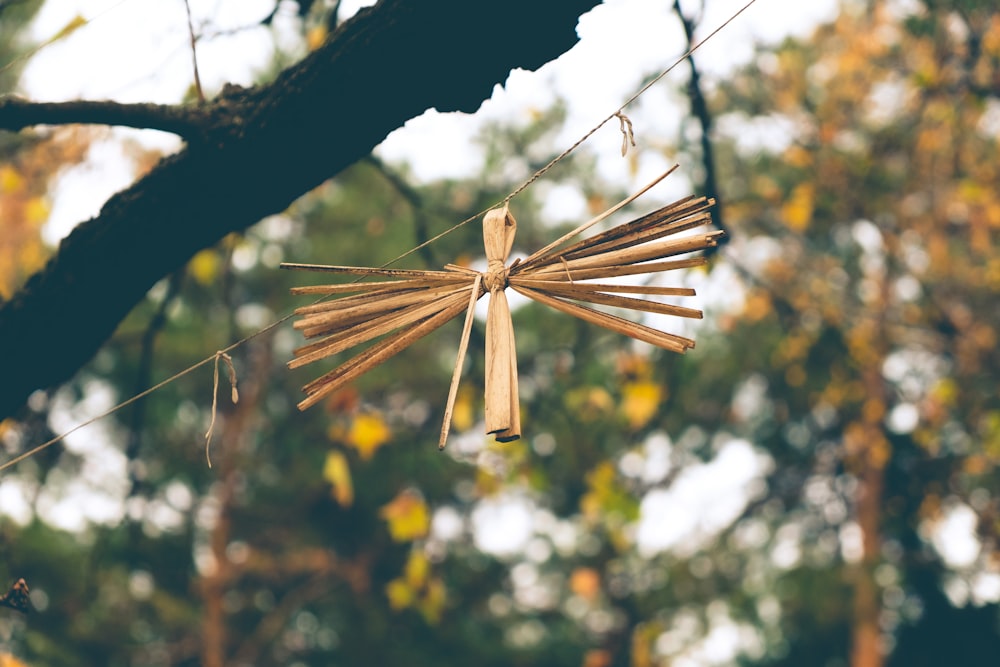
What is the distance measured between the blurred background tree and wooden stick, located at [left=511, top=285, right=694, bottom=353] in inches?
98.8

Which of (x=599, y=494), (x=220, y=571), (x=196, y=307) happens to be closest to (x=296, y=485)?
(x=220, y=571)

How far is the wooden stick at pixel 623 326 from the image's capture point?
1.17 meters

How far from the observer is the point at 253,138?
1.56m

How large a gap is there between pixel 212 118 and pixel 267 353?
22.2ft

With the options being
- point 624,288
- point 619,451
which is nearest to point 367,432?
point 624,288

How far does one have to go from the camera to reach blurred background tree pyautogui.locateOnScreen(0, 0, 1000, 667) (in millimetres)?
5531

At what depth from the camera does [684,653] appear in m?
10.3

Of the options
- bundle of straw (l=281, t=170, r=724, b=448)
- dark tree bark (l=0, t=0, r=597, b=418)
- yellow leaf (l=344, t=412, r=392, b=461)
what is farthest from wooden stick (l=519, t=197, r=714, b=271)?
yellow leaf (l=344, t=412, r=392, b=461)

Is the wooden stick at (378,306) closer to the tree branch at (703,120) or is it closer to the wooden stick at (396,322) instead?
the wooden stick at (396,322)

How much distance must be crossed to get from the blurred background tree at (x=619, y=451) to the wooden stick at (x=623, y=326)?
98.8 inches

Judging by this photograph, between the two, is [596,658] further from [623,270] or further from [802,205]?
[623,270]

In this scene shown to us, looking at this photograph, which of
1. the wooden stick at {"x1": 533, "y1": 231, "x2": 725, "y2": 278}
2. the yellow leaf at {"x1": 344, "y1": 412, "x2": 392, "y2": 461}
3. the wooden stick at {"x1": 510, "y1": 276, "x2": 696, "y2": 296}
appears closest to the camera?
the wooden stick at {"x1": 533, "y1": 231, "x2": 725, "y2": 278}

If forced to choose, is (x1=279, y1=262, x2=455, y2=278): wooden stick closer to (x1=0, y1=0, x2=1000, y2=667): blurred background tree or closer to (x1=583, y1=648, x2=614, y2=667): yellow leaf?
(x1=0, y1=0, x2=1000, y2=667): blurred background tree

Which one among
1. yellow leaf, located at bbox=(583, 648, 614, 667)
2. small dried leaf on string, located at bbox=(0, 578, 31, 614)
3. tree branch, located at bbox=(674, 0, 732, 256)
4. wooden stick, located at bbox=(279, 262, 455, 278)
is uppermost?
yellow leaf, located at bbox=(583, 648, 614, 667)
